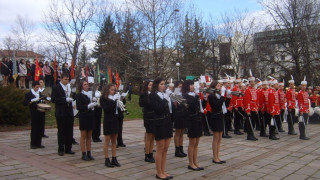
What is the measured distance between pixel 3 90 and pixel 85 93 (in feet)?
24.2

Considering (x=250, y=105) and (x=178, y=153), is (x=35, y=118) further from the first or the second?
(x=250, y=105)

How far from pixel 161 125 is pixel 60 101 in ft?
10.7

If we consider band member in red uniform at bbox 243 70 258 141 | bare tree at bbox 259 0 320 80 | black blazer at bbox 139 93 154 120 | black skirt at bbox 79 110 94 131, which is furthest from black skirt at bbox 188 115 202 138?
bare tree at bbox 259 0 320 80

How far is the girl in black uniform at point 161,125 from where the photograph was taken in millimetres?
5418

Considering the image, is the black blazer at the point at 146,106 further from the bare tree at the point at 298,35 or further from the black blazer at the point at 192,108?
the bare tree at the point at 298,35

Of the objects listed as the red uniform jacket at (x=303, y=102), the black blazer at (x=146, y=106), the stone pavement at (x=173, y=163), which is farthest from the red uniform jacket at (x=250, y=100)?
the black blazer at (x=146, y=106)

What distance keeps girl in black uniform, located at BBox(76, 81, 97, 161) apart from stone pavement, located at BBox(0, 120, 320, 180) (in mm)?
354

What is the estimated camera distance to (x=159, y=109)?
5477mm

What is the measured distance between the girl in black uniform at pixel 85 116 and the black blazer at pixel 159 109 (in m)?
1.88

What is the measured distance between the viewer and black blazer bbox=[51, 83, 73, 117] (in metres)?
7.36

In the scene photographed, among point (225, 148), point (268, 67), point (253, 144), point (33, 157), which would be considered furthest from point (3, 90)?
point (268, 67)

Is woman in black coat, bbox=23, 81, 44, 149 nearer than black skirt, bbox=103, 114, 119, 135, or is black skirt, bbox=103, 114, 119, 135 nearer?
black skirt, bbox=103, 114, 119, 135

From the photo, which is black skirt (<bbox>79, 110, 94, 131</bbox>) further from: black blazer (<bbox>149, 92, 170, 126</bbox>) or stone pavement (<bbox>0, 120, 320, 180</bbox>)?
black blazer (<bbox>149, 92, 170, 126</bbox>)

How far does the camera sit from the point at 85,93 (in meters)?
7.06
